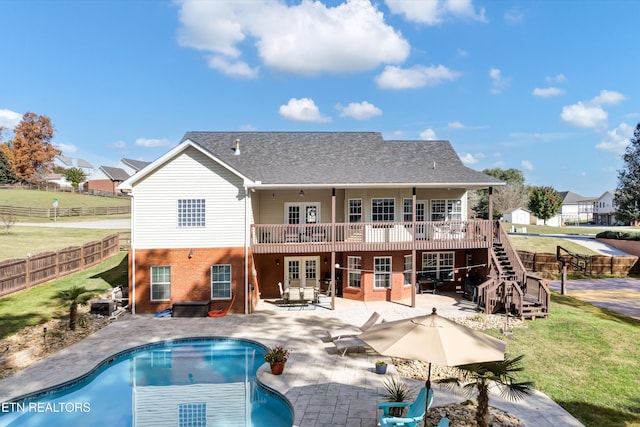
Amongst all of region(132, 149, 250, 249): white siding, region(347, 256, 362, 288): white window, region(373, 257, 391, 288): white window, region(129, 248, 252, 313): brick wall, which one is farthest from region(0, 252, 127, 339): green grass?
region(373, 257, 391, 288): white window

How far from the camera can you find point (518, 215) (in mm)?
77312

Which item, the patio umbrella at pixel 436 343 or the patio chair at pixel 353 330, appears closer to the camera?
the patio umbrella at pixel 436 343

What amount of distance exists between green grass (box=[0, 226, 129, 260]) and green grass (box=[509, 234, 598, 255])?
36393 millimetres

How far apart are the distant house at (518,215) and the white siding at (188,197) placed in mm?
73021

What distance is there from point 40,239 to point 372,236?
26522 millimetres

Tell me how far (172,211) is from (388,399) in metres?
12.9

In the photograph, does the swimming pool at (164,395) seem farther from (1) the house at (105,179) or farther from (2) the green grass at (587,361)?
(1) the house at (105,179)

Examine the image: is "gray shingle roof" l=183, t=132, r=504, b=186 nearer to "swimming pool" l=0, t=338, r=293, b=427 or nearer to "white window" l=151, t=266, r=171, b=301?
"white window" l=151, t=266, r=171, b=301

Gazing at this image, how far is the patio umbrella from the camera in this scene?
624 cm

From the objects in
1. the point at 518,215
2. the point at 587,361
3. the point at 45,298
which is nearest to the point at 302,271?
the point at 45,298

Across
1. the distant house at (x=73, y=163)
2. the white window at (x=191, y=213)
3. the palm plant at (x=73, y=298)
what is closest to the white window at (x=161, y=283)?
the white window at (x=191, y=213)

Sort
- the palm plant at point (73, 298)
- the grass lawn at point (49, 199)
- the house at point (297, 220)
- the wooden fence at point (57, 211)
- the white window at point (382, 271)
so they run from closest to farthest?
the palm plant at point (73, 298) < the house at point (297, 220) < the white window at point (382, 271) < the wooden fence at point (57, 211) < the grass lawn at point (49, 199)

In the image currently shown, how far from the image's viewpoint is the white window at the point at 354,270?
20047mm

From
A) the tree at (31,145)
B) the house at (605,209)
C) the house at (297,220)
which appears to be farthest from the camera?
the house at (605,209)
